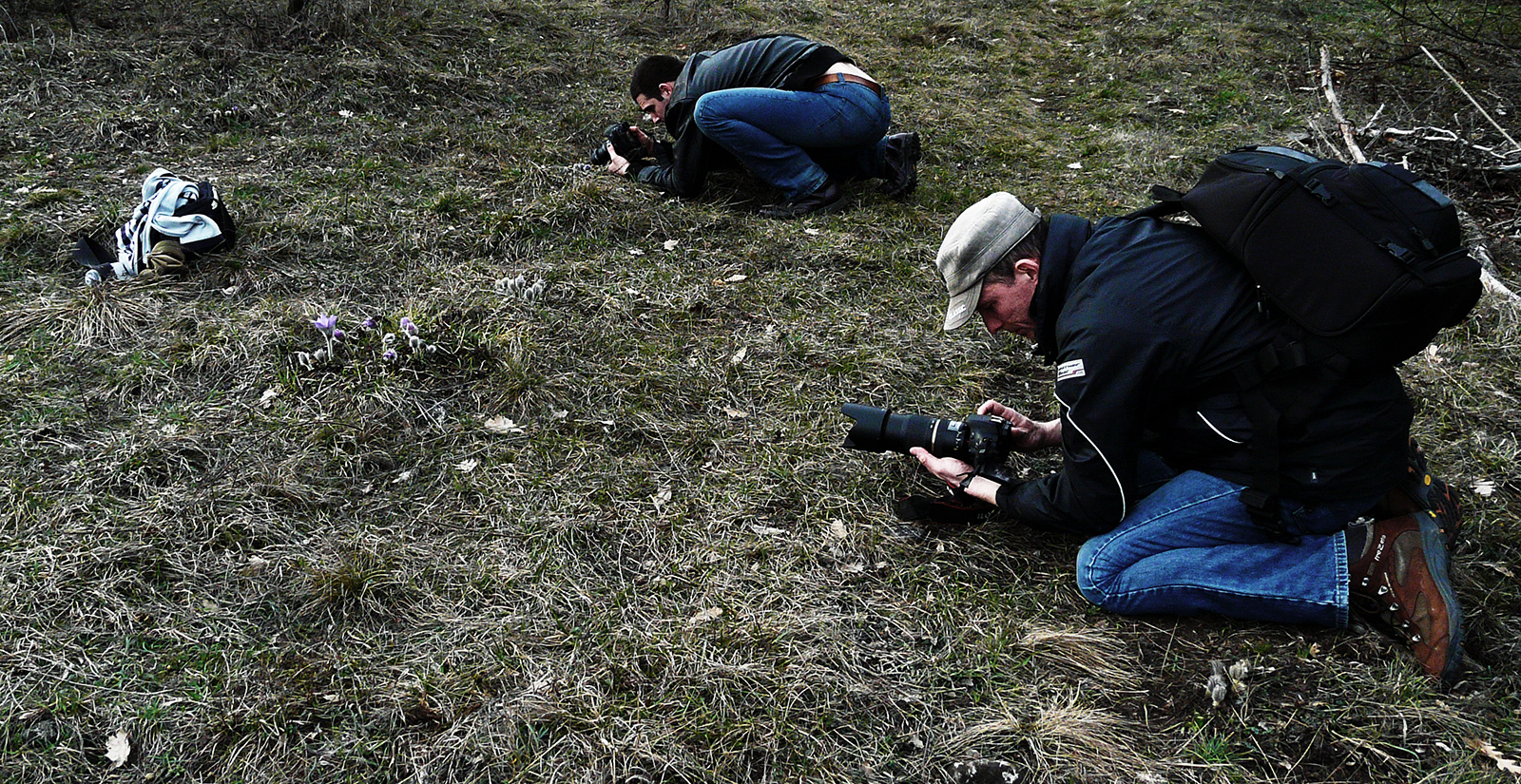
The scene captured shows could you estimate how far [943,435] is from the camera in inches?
119

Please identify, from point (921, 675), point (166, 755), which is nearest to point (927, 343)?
point (921, 675)

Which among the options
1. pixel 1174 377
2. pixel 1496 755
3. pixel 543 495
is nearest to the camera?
pixel 1496 755

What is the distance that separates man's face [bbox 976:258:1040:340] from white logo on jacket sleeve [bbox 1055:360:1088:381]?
0.28 meters

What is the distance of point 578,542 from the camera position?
2.98m

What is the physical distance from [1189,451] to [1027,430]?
61 centimetres

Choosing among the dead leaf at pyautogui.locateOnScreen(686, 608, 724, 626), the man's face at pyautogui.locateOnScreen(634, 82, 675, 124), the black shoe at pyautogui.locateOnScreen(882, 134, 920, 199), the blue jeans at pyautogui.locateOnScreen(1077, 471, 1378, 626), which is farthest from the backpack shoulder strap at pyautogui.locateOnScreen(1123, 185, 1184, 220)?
the man's face at pyautogui.locateOnScreen(634, 82, 675, 124)

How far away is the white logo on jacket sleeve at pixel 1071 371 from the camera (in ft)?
7.94

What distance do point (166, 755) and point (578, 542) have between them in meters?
1.21

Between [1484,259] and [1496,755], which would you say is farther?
[1484,259]

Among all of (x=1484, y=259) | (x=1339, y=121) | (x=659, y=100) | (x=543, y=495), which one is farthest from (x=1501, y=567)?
(x=659, y=100)

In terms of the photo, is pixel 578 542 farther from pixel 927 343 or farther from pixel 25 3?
pixel 25 3

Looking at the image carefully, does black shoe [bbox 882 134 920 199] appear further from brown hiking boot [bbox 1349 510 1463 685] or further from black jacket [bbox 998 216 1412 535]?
brown hiking boot [bbox 1349 510 1463 685]

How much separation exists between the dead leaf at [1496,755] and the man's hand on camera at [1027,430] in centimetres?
137

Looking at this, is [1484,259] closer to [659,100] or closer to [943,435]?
[943,435]
